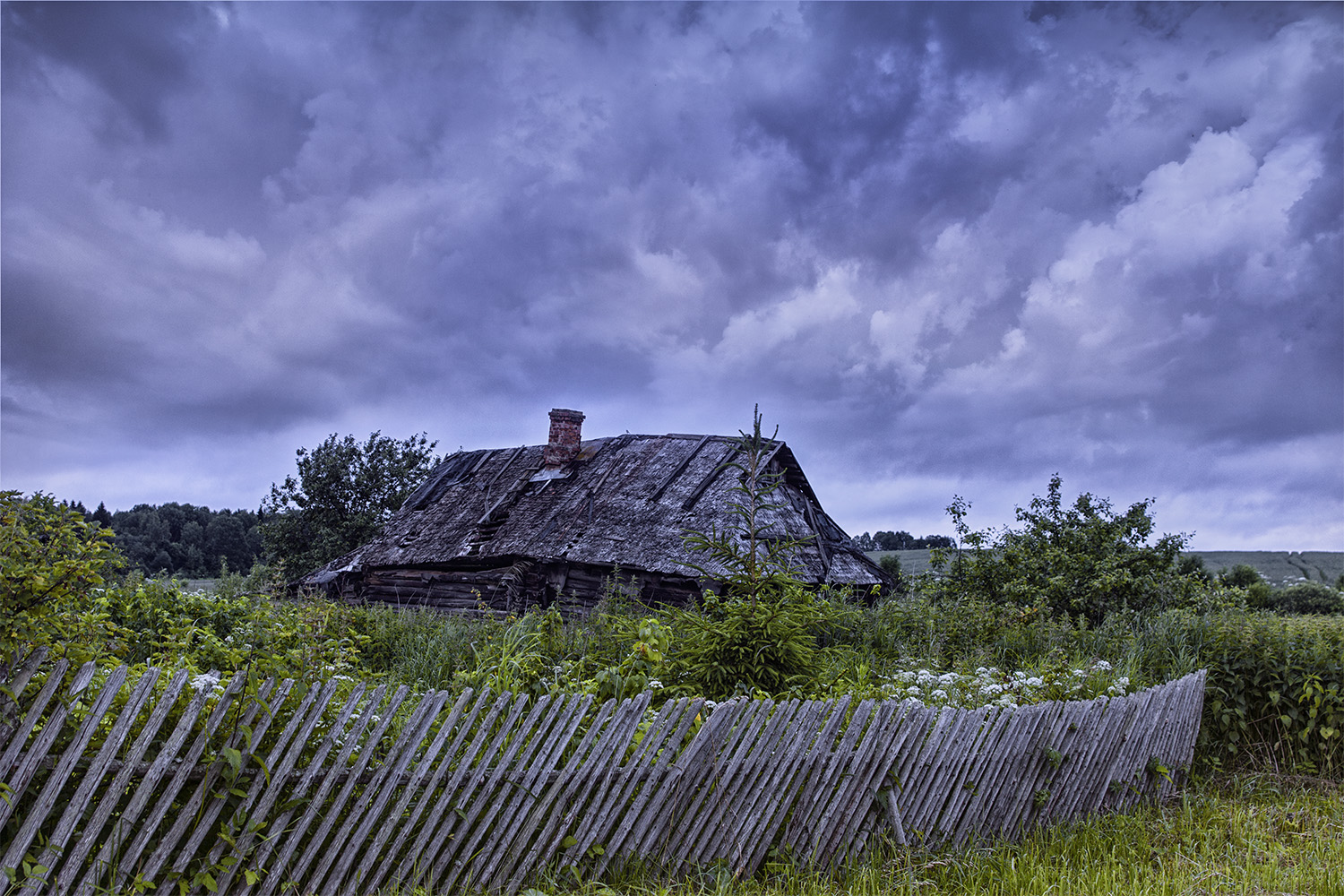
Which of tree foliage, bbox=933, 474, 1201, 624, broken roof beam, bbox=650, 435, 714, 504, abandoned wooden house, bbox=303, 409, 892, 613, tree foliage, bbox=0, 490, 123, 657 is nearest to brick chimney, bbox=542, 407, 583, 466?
abandoned wooden house, bbox=303, 409, 892, 613

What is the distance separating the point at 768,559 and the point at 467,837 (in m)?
3.09

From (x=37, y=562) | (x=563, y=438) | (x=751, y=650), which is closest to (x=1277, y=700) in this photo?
(x=751, y=650)

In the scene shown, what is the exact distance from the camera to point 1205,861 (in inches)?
203

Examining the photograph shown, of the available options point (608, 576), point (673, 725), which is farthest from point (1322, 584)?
point (673, 725)

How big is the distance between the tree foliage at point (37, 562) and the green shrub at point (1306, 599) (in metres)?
33.6

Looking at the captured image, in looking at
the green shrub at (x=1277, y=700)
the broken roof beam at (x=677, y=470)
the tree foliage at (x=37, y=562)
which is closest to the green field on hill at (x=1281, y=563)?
the broken roof beam at (x=677, y=470)

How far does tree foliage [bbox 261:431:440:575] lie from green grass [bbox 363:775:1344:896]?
3528 centimetres

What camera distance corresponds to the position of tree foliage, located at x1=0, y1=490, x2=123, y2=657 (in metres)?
2.88

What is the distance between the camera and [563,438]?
2236cm

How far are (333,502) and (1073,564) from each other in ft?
Answer: 107

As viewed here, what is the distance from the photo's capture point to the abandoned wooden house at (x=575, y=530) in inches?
676

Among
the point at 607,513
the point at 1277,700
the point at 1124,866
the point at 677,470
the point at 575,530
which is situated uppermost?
the point at 677,470

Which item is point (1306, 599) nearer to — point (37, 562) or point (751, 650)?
point (751, 650)

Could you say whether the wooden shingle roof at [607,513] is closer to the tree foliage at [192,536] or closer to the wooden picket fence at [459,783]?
the wooden picket fence at [459,783]
